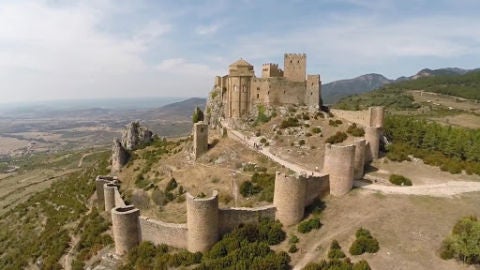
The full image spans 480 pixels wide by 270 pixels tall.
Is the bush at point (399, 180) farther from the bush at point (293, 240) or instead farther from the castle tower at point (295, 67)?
the castle tower at point (295, 67)

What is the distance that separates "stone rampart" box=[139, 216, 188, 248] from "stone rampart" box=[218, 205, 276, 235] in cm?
241

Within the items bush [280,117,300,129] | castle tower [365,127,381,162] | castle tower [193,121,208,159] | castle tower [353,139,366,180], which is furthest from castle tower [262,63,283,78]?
castle tower [353,139,366,180]

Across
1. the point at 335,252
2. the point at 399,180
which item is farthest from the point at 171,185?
the point at 399,180

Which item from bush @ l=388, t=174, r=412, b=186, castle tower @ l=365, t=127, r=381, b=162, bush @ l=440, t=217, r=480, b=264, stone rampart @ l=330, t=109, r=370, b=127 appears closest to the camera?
bush @ l=440, t=217, r=480, b=264

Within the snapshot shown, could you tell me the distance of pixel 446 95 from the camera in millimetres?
121688

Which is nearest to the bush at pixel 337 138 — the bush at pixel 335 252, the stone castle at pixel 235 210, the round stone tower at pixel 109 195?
the stone castle at pixel 235 210

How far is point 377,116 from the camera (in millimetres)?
38812

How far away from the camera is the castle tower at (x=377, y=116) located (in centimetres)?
3866

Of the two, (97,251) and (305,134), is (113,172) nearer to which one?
(97,251)

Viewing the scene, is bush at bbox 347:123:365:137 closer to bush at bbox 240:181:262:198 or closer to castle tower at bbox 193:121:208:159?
bush at bbox 240:181:262:198

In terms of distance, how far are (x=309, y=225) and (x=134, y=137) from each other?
37.0 m

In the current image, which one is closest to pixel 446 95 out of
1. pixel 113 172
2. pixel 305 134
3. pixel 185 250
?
pixel 305 134

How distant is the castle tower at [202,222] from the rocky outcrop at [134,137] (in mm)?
33027

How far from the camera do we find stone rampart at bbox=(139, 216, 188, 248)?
2312cm
